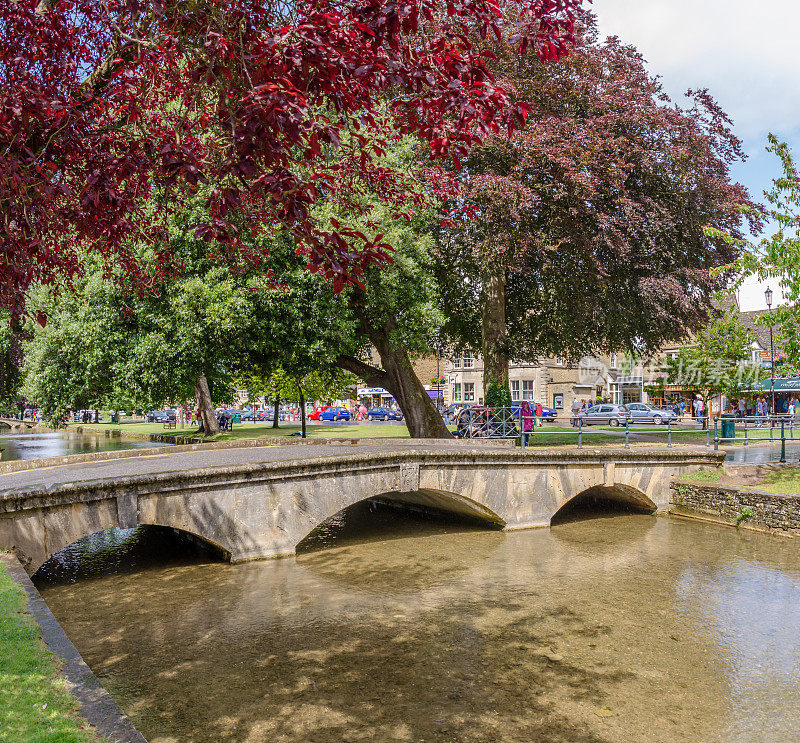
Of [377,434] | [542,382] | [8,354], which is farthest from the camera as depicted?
[542,382]

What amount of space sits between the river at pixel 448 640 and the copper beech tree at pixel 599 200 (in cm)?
889

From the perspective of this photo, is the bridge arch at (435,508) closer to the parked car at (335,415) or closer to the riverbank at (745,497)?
the riverbank at (745,497)

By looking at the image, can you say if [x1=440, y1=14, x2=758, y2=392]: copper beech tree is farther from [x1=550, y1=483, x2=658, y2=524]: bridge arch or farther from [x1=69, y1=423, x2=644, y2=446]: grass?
[x1=550, y1=483, x2=658, y2=524]: bridge arch

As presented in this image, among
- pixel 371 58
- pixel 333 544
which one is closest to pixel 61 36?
pixel 371 58

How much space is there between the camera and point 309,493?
12.8 meters

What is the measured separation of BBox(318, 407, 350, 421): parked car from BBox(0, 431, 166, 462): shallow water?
1806 cm

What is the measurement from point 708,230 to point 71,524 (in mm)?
15480

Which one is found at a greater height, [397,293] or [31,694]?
[397,293]

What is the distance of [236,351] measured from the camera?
1938 centimetres

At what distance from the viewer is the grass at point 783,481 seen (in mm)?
16130

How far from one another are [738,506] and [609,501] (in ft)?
13.6

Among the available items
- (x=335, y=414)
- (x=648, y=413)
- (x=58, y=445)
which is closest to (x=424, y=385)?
(x=335, y=414)

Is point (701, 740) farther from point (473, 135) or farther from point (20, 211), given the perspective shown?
point (20, 211)

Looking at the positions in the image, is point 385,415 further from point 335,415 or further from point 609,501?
point 609,501
